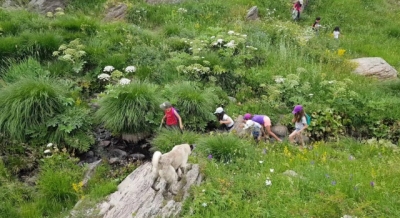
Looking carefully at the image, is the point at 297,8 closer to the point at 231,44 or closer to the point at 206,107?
the point at 231,44

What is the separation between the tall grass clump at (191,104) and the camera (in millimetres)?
10577

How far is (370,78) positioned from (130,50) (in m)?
8.32

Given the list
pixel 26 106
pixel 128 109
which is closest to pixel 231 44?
pixel 128 109

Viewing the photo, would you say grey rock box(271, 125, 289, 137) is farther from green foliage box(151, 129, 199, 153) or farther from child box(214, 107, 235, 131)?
green foliage box(151, 129, 199, 153)

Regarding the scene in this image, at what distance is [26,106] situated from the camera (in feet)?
32.1

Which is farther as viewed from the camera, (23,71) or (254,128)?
(23,71)

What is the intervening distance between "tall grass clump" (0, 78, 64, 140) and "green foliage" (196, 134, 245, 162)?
408 cm

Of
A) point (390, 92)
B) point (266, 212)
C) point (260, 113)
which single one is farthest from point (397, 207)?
point (390, 92)

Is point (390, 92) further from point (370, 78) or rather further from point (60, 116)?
point (60, 116)

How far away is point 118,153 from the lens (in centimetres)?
1004

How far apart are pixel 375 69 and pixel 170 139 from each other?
29.5 ft

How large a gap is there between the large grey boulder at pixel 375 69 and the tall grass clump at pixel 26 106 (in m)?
10.4

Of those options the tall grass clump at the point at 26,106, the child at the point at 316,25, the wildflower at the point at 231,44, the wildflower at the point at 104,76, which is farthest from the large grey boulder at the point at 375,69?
the tall grass clump at the point at 26,106

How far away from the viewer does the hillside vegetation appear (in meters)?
6.85
